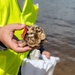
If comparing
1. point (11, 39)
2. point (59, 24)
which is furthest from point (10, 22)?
point (59, 24)

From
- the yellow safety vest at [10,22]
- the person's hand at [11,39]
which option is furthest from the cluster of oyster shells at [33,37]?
the yellow safety vest at [10,22]

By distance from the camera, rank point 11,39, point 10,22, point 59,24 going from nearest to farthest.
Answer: point 11,39 < point 10,22 < point 59,24

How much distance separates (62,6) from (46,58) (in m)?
10.4

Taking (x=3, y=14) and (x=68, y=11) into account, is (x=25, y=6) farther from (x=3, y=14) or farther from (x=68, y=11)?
(x=68, y=11)

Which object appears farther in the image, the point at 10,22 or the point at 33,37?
the point at 10,22

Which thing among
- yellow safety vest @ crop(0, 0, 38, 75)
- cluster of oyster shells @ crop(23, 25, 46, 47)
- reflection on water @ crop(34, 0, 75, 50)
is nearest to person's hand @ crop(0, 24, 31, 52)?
cluster of oyster shells @ crop(23, 25, 46, 47)

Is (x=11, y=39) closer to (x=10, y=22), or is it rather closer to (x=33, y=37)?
(x=33, y=37)

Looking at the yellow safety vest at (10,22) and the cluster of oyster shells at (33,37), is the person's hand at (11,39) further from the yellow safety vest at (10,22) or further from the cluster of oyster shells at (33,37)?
the yellow safety vest at (10,22)

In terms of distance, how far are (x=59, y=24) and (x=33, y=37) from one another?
741 centimetres

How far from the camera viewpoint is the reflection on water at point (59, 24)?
659 cm

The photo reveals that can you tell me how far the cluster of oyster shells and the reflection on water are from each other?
4.96 meters

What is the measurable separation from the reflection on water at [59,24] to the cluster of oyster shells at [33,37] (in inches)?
195

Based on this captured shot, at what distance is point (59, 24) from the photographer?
8.55 metres

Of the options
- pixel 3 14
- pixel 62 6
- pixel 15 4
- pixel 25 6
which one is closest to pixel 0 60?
pixel 3 14
